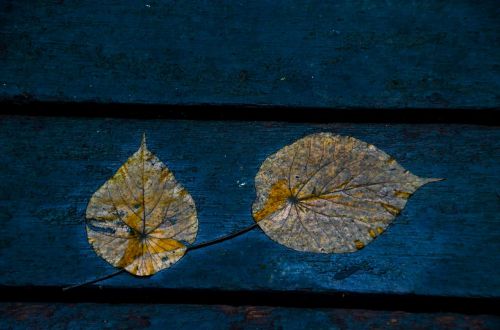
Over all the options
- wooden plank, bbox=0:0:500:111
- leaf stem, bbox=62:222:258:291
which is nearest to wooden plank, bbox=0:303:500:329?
leaf stem, bbox=62:222:258:291

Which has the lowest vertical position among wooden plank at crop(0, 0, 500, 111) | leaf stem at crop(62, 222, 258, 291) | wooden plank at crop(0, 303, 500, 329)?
wooden plank at crop(0, 303, 500, 329)

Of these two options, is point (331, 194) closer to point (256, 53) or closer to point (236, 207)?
point (236, 207)

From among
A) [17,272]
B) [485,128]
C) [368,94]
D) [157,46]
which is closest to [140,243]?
[17,272]

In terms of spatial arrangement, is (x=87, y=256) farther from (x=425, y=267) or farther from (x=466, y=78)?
(x=466, y=78)

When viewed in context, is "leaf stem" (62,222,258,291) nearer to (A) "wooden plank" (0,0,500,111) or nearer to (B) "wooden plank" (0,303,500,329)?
(B) "wooden plank" (0,303,500,329)

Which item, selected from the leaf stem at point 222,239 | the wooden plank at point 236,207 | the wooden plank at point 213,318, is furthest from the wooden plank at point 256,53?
the wooden plank at point 213,318
